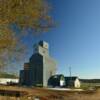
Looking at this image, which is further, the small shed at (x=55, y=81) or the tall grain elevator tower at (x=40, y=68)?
the small shed at (x=55, y=81)

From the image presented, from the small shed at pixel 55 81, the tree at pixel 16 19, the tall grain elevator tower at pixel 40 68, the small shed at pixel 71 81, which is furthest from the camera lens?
the small shed at pixel 71 81

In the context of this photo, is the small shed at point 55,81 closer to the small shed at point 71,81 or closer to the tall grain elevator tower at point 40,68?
the tall grain elevator tower at point 40,68

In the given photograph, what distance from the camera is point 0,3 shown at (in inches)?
511

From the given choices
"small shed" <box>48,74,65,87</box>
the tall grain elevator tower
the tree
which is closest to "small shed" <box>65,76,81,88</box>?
"small shed" <box>48,74,65,87</box>

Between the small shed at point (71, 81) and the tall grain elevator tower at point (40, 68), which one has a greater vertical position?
the tall grain elevator tower at point (40, 68)

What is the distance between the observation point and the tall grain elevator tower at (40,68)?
71.5m

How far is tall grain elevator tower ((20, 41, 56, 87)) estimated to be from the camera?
7150 cm

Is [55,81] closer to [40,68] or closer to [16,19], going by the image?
[40,68]

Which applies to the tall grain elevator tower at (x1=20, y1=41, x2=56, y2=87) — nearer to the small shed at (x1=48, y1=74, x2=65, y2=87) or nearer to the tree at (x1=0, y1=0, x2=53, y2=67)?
the small shed at (x1=48, y1=74, x2=65, y2=87)

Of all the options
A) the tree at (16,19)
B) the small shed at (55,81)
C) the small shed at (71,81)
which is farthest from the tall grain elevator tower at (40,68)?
the tree at (16,19)

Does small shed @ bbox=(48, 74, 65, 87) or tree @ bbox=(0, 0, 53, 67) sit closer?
tree @ bbox=(0, 0, 53, 67)

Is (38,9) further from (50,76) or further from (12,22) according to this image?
(50,76)

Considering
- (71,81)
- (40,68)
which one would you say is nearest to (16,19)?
(40,68)

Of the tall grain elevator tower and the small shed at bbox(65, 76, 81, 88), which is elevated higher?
the tall grain elevator tower
